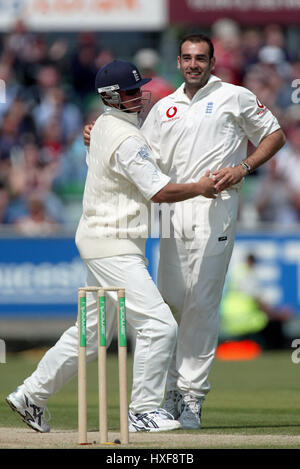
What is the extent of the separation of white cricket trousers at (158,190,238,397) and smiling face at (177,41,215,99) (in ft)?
2.71

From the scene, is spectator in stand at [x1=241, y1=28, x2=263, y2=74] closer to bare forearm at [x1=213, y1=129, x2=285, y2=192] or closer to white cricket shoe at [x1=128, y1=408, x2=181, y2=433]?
bare forearm at [x1=213, y1=129, x2=285, y2=192]

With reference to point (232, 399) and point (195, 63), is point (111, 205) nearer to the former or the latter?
point (195, 63)

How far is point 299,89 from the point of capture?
12.6m

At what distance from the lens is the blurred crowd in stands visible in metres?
15.2

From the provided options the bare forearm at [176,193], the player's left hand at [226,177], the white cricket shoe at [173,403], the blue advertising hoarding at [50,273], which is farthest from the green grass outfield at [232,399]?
the player's left hand at [226,177]

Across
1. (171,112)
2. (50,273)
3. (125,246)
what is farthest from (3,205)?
(125,246)

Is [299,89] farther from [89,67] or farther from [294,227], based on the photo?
[89,67]

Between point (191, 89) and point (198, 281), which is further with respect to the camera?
point (191, 89)

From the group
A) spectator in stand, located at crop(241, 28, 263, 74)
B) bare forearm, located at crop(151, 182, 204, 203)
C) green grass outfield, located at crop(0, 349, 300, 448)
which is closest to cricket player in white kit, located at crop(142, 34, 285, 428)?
green grass outfield, located at crop(0, 349, 300, 448)

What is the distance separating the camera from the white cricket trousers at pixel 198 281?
24.2 ft

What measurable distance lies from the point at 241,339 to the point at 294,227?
1833mm

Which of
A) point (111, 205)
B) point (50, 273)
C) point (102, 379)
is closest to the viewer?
point (102, 379)

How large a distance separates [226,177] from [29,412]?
2.05 meters

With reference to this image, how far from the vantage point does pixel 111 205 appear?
686 centimetres
